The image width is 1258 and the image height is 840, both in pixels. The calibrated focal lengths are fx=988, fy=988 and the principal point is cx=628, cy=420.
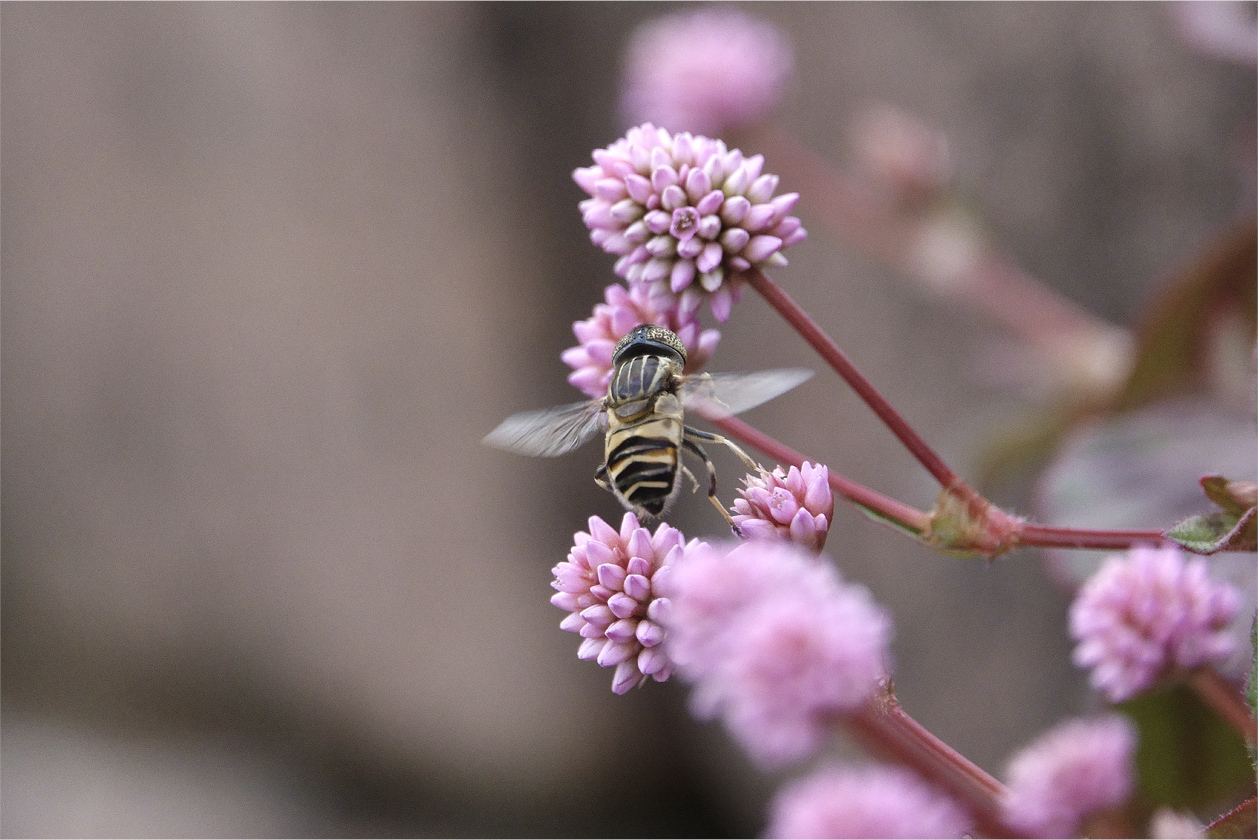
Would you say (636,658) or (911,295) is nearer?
(636,658)

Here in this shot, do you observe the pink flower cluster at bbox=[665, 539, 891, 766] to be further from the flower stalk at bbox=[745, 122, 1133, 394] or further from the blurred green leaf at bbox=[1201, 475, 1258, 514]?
the flower stalk at bbox=[745, 122, 1133, 394]

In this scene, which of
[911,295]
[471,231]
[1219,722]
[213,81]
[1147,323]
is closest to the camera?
[1219,722]

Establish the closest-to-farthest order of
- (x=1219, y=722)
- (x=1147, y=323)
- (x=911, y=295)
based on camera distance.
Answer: (x=1219, y=722)
(x=1147, y=323)
(x=911, y=295)

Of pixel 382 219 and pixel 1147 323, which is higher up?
pixel 382 219

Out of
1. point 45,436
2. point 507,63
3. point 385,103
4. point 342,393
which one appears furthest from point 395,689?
point 507,63

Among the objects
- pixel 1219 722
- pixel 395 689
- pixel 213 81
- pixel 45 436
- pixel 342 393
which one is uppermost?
pixel 213 81

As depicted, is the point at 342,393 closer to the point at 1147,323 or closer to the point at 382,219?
the point at 382,219

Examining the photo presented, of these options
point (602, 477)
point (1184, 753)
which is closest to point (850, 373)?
point (602, 477)

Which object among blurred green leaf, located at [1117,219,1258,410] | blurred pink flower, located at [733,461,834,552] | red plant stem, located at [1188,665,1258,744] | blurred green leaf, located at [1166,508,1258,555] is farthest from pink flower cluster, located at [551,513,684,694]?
blurred green leaf, located at [1117,219,1258,410]
